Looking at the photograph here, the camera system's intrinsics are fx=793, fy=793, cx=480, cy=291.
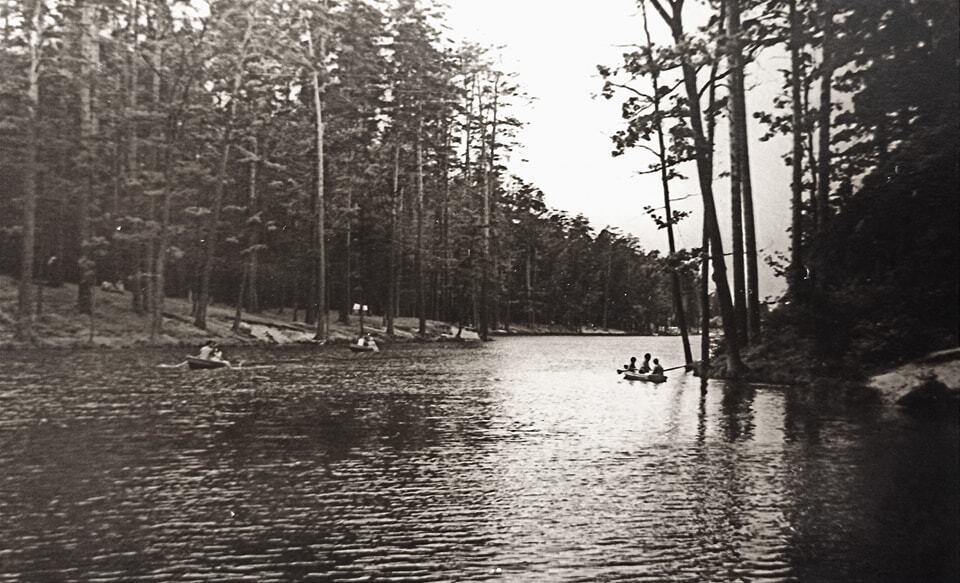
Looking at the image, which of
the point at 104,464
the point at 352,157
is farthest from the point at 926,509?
the point at 352,157

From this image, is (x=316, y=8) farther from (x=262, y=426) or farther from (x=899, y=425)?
(x=899, y=425)

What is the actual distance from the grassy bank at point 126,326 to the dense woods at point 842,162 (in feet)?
76.1

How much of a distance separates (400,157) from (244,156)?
10.3 m

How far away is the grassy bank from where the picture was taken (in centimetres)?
3250

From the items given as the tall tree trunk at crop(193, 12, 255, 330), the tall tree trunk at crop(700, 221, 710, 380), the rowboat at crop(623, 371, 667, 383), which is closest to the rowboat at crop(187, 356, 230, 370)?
the tall tree trunk at crop(193, 12, 255, 330)

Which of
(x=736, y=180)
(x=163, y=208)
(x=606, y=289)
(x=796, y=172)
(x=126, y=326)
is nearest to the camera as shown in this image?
(x=736, y=180)

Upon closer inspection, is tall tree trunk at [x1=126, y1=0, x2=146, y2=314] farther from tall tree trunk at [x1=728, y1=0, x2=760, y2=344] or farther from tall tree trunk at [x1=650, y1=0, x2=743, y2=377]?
tall tree trunk at [x1=728, y1=0, x2=760, y2=344]

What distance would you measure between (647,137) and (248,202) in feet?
101

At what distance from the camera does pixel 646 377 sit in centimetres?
2652

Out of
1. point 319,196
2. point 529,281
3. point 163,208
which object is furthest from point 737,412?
point 529,281

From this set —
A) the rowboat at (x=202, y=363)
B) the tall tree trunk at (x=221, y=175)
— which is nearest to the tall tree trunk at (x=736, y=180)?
the rowboat at (x=202, y=363)

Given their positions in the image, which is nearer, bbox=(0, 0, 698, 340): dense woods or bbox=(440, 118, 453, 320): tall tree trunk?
bbox=(0, 0, 698, 340): dense woods

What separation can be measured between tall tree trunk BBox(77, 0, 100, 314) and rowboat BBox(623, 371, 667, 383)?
75.0 feet

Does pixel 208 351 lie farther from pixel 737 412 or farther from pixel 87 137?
pixel 737 412
